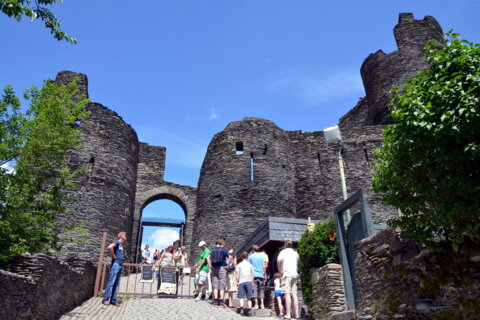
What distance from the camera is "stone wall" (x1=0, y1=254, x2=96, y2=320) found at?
5398 mm

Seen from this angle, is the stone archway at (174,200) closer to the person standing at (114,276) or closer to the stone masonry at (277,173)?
the stone masonry at (277,173)

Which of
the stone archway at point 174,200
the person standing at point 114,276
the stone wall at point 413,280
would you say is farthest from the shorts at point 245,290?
the stone archway at point 174,200

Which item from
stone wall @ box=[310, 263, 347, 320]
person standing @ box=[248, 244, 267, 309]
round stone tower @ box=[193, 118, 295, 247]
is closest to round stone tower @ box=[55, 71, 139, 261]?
round stone tower @ box=[193, 118, 295, 247]

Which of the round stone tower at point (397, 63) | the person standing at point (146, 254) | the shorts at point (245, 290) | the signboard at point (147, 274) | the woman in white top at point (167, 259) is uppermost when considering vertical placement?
the round stone tower at point (397, 63)

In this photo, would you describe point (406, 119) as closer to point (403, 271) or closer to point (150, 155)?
point (403, 271)

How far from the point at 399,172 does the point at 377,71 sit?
81.3ft

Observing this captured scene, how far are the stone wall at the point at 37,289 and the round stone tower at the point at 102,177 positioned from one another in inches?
A: 486

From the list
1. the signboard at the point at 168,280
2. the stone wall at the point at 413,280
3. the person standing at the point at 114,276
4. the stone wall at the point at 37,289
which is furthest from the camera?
the signboard at the point at 168,280

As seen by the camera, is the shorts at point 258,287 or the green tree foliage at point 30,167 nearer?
the green tree foliage at point 30,167

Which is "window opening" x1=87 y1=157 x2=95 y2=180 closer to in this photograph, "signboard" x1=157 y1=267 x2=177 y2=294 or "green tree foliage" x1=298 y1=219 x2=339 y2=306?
"signboard" x1=157 y1=267 x2=177 y2=294

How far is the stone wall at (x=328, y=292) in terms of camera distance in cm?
745

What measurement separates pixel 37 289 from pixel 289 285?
440cm

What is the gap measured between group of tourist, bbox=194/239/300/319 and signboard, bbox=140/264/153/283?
1.58 meters

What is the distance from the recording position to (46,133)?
363 inches
